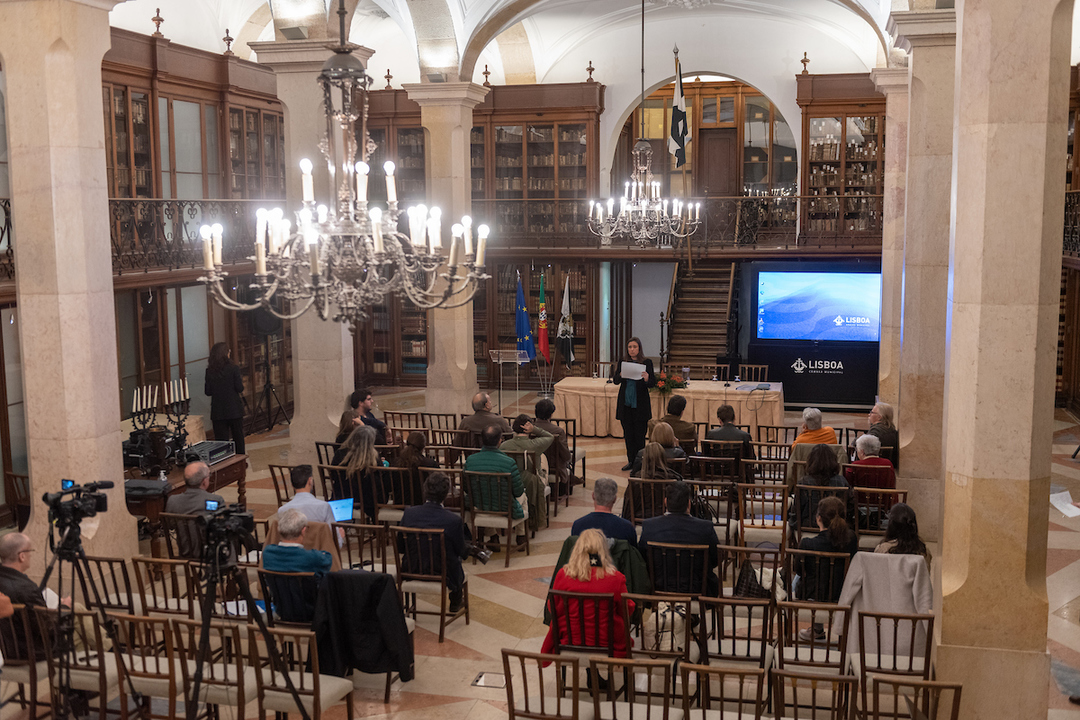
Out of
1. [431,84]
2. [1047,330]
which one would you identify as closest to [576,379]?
[431,84]

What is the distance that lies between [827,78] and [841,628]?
1290 cm

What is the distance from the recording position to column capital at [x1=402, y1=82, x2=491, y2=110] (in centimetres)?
1192

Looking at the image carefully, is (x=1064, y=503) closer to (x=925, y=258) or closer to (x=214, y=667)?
(x=925, y=258)

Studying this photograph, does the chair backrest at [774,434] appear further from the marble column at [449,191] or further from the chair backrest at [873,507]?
the marble column at [449,191]

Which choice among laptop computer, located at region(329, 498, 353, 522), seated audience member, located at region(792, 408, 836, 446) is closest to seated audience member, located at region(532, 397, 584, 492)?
seated audience member, located at region(792, 408, 836, 446)

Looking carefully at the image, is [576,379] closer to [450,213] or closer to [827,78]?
[450,213]

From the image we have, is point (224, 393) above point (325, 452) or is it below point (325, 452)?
above

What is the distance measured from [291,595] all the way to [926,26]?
258 inches

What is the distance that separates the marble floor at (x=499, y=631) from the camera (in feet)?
18.7

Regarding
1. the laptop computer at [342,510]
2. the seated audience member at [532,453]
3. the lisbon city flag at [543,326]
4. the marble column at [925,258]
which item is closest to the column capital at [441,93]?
the lisbon city flag at [543,326]

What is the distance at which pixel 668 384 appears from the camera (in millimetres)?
12117

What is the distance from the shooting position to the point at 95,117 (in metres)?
6.67

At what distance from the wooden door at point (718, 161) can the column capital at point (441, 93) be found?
8.24 metres

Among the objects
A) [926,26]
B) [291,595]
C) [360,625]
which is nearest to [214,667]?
[291,595]
